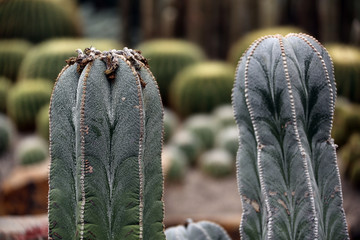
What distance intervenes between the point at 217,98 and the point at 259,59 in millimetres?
6480

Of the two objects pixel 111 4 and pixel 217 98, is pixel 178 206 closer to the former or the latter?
pixel 217 98

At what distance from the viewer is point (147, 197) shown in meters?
1.86

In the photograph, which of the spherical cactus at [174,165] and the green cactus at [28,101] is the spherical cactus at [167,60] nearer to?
the green cactus at [28,101]

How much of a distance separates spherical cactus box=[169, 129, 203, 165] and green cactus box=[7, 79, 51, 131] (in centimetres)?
225

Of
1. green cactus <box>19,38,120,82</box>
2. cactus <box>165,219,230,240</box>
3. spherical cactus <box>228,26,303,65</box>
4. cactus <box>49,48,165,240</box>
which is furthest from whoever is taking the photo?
spherical cactus <box>228,26,303,65</box>

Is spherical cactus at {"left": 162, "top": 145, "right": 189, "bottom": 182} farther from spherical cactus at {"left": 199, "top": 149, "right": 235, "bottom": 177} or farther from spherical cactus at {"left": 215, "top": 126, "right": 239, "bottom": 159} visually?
spherical cactus at {"left": 215, "top": 126, "right": 239, "bottom": 159}

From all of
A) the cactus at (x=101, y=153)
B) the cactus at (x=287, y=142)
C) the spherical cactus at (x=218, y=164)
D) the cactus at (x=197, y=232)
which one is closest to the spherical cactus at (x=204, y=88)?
the spherical cactus at (x=218, y=164)

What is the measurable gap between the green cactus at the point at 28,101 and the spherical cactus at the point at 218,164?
2.84 meters

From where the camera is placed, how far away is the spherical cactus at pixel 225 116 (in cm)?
774

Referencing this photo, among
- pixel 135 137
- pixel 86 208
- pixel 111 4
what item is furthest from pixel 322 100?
pixel 111 4

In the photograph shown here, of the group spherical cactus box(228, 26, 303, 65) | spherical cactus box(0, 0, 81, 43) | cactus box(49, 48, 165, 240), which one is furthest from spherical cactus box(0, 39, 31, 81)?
cactus box(49, 48, 165, 240)

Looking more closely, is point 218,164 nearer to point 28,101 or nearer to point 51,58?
point 28,101

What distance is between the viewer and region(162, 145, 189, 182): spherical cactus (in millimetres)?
6610

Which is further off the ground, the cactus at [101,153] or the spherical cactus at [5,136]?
the cactus at [101,153]
